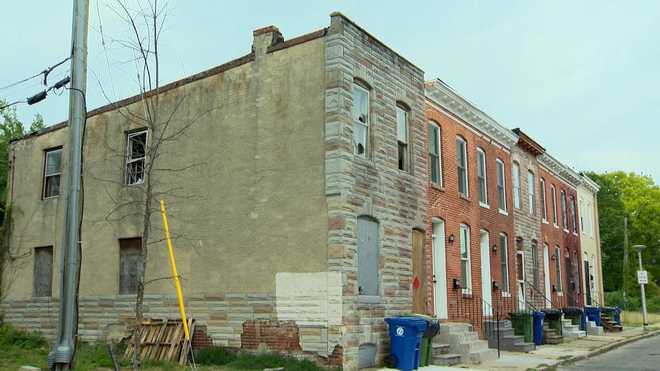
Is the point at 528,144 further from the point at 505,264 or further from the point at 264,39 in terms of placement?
the point at 264,39

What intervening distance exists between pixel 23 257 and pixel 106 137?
4.56m

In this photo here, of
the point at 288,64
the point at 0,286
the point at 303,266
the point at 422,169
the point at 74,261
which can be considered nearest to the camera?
the point at 74,261

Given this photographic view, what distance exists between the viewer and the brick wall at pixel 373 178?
13617 millimetres

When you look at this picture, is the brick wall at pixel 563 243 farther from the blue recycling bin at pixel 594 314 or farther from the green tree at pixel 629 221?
the green tree at pixel 629 221

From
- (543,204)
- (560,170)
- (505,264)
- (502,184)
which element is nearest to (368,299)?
(505,264)

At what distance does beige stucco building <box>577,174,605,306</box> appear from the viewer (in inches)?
1378

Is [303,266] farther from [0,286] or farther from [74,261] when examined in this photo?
[0,286]

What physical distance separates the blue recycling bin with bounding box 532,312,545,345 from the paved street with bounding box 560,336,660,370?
6.61 feet

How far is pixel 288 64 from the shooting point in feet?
49.0

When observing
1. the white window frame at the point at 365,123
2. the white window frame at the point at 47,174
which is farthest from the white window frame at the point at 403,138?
the white window frame at the point at 47,174

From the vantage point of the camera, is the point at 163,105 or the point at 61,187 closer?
the point at 163,105

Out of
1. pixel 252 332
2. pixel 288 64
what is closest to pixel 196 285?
pixel 252 332

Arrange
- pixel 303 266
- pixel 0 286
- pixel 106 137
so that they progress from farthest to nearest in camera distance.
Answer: pixel 0 286 → pixel 106 137 → pixel 303 266

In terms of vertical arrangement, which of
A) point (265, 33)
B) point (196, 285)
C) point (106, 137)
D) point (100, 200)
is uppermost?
point (265, 33)
